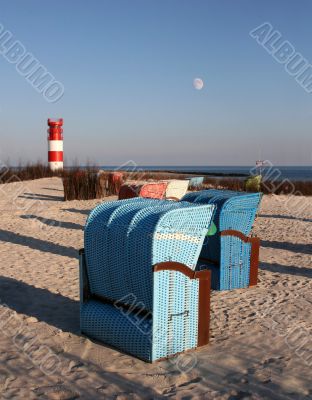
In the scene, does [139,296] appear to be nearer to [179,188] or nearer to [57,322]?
[57,322]

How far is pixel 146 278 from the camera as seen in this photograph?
350 centimetres

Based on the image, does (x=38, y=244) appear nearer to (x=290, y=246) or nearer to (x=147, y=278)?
(x=290, y=246)

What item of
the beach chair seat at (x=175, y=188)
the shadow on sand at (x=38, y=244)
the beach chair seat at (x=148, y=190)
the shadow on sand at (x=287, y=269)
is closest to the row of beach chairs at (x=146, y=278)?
the shadow on sand at (x=287, y=269)

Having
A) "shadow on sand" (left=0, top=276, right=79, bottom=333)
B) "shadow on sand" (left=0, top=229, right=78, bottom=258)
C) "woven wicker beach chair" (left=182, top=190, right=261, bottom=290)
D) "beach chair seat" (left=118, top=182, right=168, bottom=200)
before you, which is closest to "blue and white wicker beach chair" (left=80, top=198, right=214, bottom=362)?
"shadow on sand" (left=0, top=276, right=79, bottom=333)

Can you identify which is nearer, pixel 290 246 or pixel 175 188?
pixel 290 246

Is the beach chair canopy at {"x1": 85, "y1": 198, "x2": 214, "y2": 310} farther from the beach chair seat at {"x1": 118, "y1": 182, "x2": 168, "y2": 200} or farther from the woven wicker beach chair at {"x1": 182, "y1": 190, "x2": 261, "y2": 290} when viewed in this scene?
the beach chair seat at {"x1": 118, "y1": 182, "x2": 168, "y2": 200}

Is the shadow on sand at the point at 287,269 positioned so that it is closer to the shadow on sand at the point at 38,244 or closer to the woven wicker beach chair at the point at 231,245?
the woven wicker beach chair at the point at 231,245

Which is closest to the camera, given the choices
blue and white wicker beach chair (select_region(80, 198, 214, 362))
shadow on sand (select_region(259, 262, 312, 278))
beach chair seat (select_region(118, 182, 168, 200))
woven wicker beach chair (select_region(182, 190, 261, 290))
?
blue and white wicker beach chair (select_region(80, 198, 214, 362))

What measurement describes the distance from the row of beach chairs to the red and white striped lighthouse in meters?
22.5

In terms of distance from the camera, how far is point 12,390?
3.08 meters

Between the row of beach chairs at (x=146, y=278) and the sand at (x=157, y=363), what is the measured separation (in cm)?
16

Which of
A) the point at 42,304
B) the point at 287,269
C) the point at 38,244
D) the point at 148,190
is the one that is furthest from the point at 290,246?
the point at 42,304

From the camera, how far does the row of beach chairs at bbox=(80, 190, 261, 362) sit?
137 inches

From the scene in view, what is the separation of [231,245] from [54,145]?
21768 millimetres
